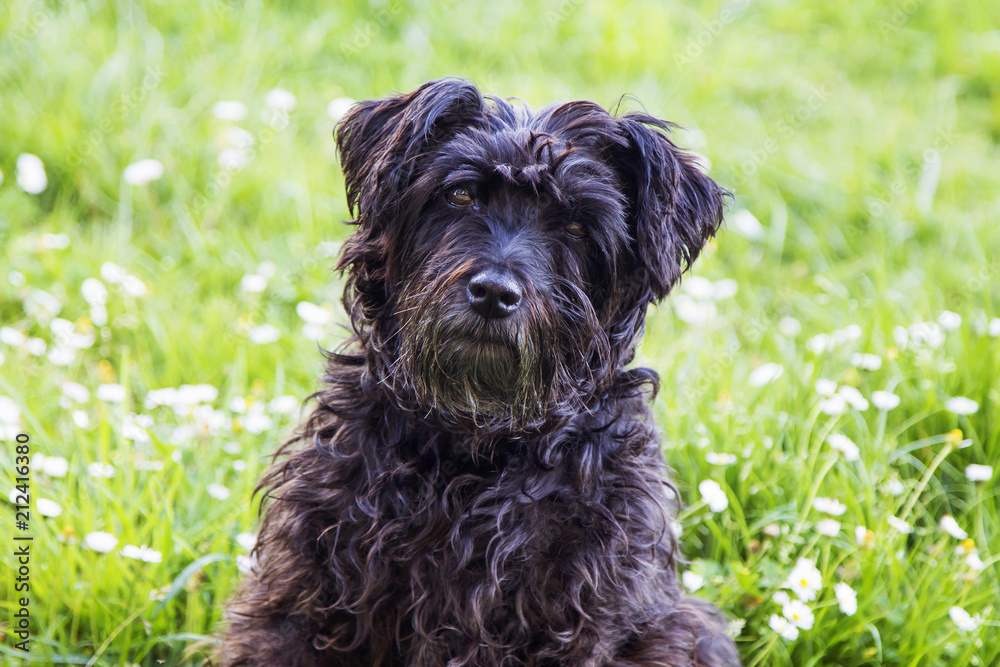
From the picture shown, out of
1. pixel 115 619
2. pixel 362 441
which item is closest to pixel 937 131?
pixel 362 441

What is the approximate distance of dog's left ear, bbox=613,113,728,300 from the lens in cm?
261

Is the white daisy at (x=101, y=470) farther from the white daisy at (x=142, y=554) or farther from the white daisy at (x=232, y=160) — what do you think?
the white daisy at (x=232, y=160)

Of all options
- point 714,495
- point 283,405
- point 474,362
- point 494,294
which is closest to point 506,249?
point 494,294

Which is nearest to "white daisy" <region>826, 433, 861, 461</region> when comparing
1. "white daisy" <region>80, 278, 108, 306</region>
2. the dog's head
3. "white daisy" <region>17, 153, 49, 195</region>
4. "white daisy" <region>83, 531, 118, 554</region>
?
the dog's head

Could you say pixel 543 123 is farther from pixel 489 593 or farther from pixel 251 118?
pixel 251 118

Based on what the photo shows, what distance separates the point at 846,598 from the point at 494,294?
1.57 m

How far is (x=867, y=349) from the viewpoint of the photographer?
434cm

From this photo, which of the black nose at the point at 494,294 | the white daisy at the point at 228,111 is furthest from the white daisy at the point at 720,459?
the white daisy at the point at 228,111

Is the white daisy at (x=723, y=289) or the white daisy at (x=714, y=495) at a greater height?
the white daisy at (x=723, y=289)

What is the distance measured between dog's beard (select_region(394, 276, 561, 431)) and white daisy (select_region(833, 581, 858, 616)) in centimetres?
120

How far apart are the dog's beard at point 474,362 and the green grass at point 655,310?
1174 millimetres

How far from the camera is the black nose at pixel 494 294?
233 cm

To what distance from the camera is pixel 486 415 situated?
2592 millimetres

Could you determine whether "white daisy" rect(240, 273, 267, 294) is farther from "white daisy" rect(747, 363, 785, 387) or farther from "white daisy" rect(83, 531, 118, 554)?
"white daisy" rect(747, 363, 785, 387)
